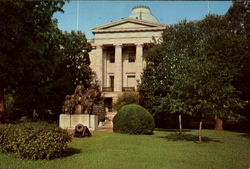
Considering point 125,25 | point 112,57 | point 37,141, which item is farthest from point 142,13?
point 37,141

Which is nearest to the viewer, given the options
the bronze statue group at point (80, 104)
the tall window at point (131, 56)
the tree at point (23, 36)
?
the tree at point (23, 36)

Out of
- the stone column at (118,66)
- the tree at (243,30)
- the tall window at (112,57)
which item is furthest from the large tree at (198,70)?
the tall window at (112,57)

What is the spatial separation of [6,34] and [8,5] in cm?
207

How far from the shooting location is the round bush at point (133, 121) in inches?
775

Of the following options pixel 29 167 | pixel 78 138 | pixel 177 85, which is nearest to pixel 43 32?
pixel 78 138

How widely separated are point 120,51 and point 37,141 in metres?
41.4

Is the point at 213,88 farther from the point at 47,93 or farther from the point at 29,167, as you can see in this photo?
the point at 47,93

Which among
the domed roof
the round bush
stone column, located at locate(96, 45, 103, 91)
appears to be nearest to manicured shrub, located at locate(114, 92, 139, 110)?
stone column, located at locate(96, 45, 103, 91)

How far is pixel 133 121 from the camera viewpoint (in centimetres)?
1969

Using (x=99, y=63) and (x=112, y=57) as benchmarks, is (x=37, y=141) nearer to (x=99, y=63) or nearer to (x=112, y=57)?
(x=99, y=63)

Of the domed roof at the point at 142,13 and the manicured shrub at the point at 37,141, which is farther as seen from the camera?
the domed roof at the point at 142,13

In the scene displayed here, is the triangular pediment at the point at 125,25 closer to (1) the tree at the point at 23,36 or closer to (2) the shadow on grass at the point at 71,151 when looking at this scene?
(1) the tree at the point at 23,36

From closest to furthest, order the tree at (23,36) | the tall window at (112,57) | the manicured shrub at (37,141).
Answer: the manicured shrub at (37,141) < the tree at (23,36) < the tall window at (112,57)

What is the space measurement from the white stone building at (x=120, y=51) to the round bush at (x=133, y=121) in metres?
27.1
